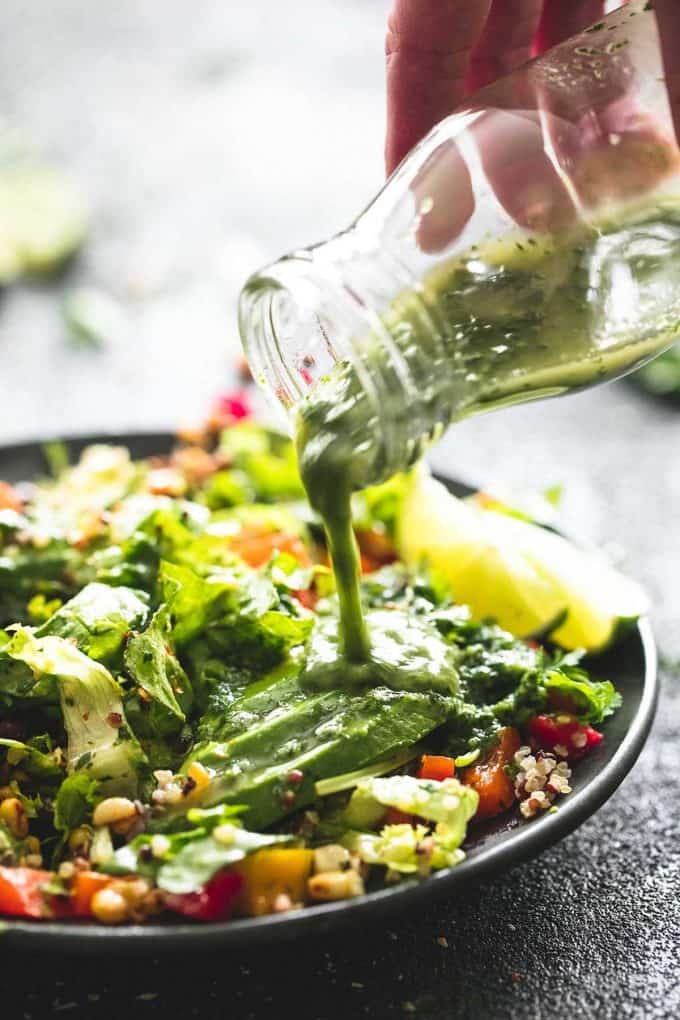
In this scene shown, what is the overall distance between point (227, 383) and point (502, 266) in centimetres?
305

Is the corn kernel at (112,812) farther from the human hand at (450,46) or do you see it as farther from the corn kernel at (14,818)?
the human hand at (450,46)

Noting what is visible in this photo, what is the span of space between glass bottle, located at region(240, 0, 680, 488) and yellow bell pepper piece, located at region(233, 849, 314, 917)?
70cm

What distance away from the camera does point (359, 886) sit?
2.29 metres

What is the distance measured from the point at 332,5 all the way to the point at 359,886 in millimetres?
6375

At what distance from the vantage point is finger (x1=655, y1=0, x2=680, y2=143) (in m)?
2.29

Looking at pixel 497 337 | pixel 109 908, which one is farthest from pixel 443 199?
pixel 109 908

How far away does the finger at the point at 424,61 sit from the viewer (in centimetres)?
283

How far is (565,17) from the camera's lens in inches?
131

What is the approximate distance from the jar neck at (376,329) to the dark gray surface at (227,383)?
837 mm

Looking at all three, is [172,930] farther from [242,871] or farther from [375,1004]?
[375,1004]

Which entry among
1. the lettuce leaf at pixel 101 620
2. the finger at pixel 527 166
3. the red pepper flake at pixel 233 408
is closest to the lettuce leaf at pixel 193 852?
the lettuce leaf at pixel 101 620

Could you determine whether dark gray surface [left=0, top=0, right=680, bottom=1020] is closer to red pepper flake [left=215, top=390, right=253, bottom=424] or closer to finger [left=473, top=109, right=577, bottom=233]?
red pepper flake [left=215, top=390, right=253, bottom=424]

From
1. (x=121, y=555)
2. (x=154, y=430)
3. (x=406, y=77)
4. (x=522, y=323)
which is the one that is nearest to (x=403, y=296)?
(x=522, y=323)

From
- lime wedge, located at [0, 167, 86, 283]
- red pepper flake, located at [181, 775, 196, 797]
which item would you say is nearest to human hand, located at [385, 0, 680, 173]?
red pepper flake, located at [181, 775, 196, 797]
